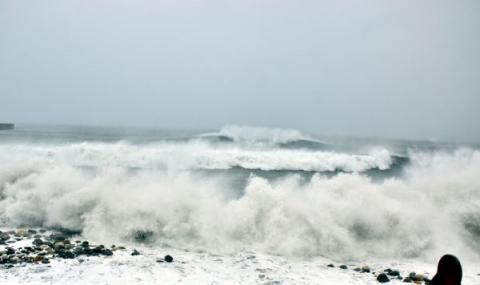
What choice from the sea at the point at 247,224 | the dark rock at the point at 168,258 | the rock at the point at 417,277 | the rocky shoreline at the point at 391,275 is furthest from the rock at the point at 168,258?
the rock at the point at 417,277

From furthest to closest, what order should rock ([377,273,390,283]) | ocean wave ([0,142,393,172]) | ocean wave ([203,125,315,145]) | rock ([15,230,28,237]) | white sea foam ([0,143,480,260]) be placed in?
ocean wave ([203,125,315,145]) → ocean wave ([0,142,393,172]) → rock ([15,230,28,237]) → white sea foam ([0,143,480,260]) → rock ([377,273,390,283])

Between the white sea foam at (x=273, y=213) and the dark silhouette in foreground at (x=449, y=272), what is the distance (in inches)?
260

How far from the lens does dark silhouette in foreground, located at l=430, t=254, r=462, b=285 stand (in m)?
1.88

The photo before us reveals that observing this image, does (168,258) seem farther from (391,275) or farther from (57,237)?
(391,275)

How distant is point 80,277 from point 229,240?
3.53m

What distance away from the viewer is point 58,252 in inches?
296

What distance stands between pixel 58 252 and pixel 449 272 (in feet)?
24.9

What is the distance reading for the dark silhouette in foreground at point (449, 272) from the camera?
1.88 m

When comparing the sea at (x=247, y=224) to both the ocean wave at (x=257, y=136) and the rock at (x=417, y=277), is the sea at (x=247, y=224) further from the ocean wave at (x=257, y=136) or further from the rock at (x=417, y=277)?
the ocean wave at (x=257, y=136)

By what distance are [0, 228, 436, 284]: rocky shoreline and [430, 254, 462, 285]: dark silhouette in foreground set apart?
17.8 feet

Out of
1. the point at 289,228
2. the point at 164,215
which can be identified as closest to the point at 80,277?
the point at 164,215

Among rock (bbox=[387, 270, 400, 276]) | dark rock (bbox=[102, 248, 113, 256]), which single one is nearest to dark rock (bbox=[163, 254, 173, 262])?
dark rock (bbox=[102, 248, 113, 256])

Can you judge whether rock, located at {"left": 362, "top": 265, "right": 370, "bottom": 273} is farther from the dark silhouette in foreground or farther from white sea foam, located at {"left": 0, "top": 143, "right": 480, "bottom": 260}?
the dark silhouette in foreground

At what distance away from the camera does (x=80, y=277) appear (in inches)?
249
